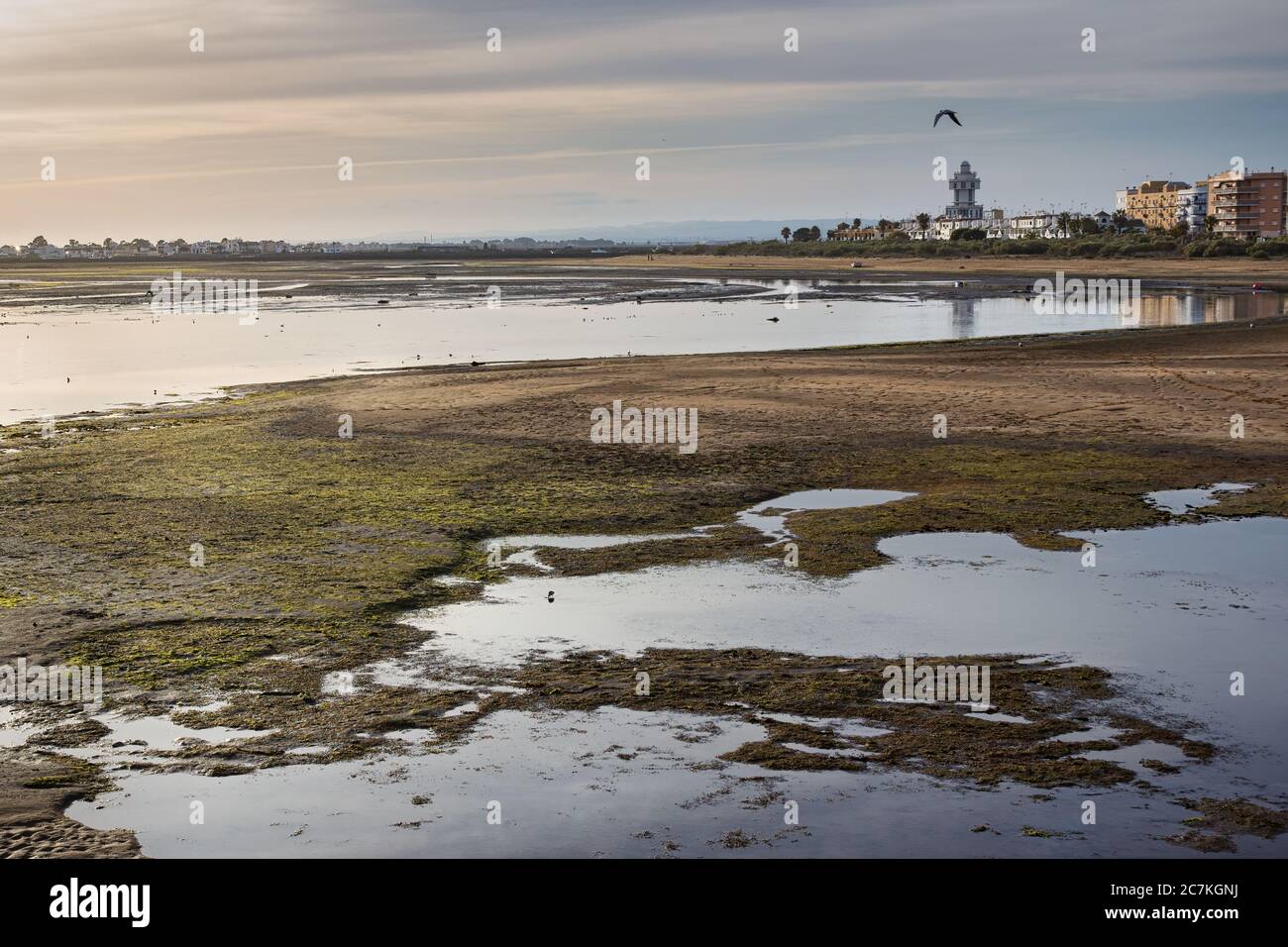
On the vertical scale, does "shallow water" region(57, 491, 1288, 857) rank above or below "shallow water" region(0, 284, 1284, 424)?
below

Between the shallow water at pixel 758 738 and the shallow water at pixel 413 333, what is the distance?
23423 mm

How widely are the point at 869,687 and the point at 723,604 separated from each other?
3315 mm

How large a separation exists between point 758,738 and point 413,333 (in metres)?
50.4

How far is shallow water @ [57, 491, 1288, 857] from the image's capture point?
9711 mm

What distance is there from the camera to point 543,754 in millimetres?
11312

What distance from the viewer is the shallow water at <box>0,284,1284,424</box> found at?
42259 millimetres

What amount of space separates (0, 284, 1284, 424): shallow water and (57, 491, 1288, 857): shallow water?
23423mm

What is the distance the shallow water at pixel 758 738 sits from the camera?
9.71 m

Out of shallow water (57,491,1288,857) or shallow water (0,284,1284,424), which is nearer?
shallow water (57,491,1288,857)

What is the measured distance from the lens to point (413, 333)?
59875 millimetres

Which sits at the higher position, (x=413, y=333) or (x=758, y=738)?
(x=413, y=333)

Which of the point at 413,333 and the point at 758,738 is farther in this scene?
the point at 413,333
